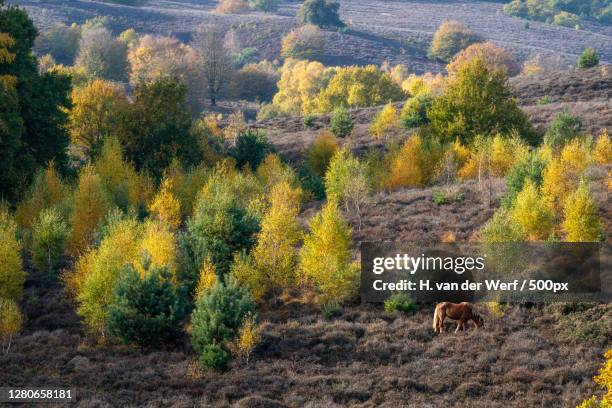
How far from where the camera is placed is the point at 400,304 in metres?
35.5

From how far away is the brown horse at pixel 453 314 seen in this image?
3256cm

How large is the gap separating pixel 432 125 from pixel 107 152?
30.6 meters

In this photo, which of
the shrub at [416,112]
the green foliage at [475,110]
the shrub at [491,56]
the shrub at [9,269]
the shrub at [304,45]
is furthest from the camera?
the shrub at [304,45]

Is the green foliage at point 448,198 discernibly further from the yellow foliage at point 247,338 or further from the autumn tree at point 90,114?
the autumn tree at point 90,114

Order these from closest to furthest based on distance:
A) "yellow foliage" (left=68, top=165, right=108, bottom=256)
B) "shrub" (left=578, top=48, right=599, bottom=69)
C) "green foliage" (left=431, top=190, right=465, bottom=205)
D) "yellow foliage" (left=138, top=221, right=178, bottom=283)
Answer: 1. "yellow foliage" (left=138, top=221, right=178, bottom=283)
2. "yellow foliage" (left=68, top=165, right=108, bottom=256)
3. "green foliage" (left=431, top=190, right=465, bottom=205)
4. "shrub" (left=578, top=48, right=599, bottom=69)

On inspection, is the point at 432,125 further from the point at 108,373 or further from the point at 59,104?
the point at 108,373

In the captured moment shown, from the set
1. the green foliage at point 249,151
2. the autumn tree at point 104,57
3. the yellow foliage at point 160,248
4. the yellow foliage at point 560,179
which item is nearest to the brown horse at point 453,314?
the yellow foliage at point 560,179

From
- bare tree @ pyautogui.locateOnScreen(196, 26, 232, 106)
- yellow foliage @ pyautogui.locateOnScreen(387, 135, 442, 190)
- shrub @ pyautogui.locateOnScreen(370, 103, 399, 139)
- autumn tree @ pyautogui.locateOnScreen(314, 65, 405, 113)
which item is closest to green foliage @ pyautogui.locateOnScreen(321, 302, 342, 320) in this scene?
yellow foliage @ pyautogui.locateOnScreen(387, 135, 442, 190)

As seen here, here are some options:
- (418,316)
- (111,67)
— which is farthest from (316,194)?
(111,67)

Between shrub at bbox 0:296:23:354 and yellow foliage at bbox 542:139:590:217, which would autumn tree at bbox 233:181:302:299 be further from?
yellow foliage at bbox 542:139:590:217

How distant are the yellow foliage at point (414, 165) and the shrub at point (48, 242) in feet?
87.3

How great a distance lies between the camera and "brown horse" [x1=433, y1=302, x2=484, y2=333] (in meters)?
32.6

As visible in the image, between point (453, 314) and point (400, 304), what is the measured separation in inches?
138

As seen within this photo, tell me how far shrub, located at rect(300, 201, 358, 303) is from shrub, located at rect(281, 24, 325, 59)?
147620 millimetres
